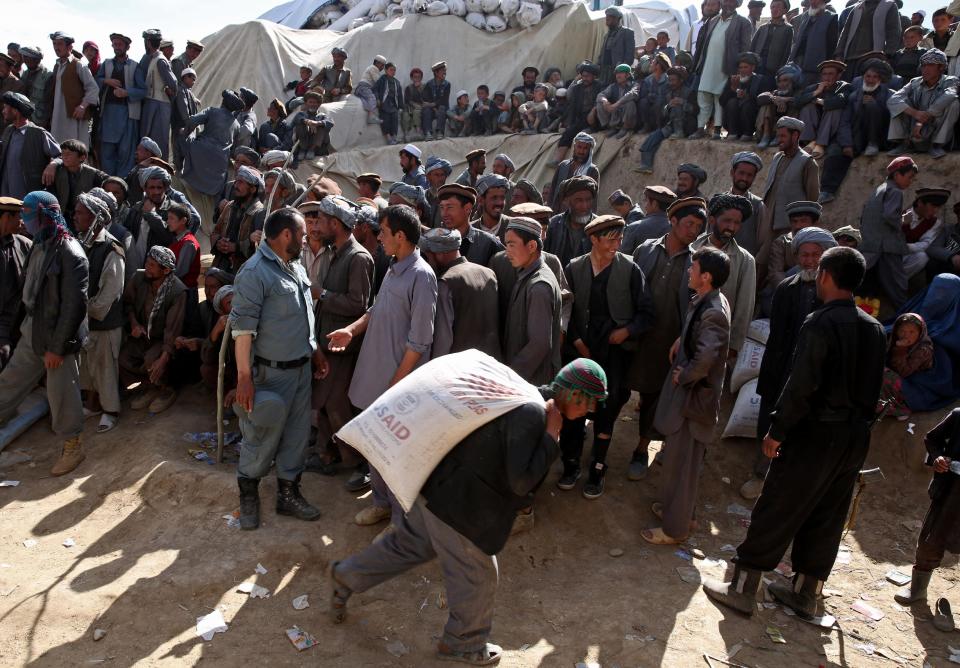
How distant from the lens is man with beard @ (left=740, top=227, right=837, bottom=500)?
4.77 meters

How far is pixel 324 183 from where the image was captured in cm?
749

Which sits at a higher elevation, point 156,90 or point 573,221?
point 156,90

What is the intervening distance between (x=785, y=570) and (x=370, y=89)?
11.6 meters

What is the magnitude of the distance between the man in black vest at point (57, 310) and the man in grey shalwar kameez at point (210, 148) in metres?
5.02

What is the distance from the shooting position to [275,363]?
430 cm

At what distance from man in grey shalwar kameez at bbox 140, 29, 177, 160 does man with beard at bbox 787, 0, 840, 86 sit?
8.97m

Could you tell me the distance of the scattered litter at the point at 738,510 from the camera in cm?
510

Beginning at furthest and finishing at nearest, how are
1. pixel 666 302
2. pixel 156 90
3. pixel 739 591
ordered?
1. pixel 156 90
2. pixel 666 302
3. pixel 739 591

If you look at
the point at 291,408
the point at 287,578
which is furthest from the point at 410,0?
the point at 287,578

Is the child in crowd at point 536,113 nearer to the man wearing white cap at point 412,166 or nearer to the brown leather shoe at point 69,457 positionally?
the man wearing white cap at point 412,166

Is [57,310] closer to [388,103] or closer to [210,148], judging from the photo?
[210,148]

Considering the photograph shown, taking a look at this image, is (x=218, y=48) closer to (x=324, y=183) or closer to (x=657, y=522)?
(x=324, y=183)

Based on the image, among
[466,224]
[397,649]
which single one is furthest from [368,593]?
[466,224]

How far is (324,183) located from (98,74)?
5254mm
